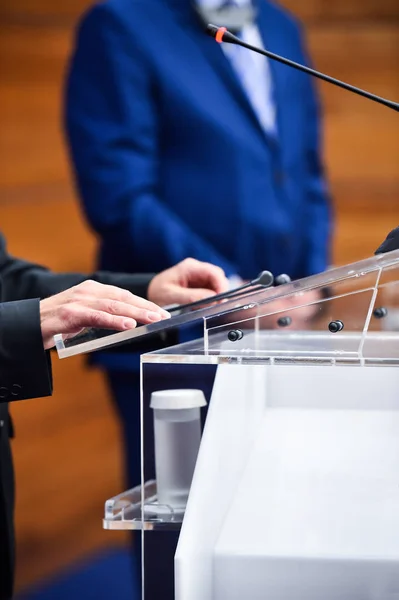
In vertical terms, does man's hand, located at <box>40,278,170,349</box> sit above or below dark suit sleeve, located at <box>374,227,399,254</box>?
below

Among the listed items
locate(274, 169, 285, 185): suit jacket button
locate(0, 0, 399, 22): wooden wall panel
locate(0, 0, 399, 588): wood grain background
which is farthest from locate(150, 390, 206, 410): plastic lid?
locate(0, 0, 399, 22): wooden wall panel

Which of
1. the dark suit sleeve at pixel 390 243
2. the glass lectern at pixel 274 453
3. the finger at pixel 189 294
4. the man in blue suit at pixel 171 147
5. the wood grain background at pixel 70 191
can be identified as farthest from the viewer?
the wood grain background at pixel 70 191

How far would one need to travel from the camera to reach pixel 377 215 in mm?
3441

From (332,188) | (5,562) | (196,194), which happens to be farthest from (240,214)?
(332,188)

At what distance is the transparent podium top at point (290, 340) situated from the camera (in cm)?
91

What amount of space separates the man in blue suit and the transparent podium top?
91 cm

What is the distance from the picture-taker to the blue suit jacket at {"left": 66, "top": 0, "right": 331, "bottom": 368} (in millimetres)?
2021

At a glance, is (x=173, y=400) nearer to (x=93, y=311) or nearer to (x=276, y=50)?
(x=93, y=311)

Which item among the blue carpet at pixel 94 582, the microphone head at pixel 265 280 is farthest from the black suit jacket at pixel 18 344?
the blue carpet at pixel 94 582

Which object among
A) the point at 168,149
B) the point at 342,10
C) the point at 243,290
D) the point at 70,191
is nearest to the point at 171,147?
the point at 168,149

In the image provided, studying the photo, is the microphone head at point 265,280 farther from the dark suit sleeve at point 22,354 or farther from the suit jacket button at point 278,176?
the suit jacket button at point 278,176

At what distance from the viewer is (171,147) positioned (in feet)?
6.82

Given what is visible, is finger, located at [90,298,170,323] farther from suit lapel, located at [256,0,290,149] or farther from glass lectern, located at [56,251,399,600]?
suit lapel, located at [256,0,290,149]

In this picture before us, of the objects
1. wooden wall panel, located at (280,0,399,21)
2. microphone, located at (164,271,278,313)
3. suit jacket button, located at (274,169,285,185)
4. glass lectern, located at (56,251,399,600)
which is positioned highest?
wooden wall panel, located at (280,0,399,21)
